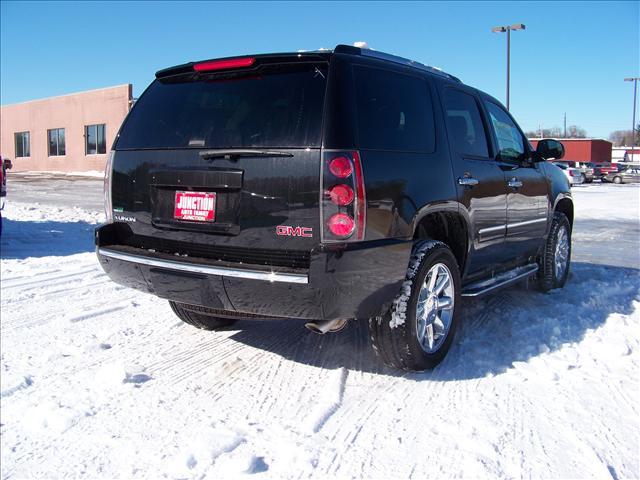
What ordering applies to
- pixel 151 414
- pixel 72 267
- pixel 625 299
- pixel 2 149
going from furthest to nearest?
pixel 2 149
pixel 72 267
pixel 625 299
pixel 151 414

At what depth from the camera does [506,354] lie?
3850 mm

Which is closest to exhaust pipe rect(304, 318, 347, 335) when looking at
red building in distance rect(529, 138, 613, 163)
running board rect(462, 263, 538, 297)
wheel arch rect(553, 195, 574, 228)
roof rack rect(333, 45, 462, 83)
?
running board rect(462, 263, 538, 297)

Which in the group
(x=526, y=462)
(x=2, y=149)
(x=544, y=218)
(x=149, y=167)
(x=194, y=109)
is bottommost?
(x=526, y=462)

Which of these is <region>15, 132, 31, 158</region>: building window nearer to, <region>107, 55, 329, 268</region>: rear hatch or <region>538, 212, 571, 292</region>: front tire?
<region>538, 212, 571, 292</region>: front tire

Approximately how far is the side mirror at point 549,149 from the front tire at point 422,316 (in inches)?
83.5

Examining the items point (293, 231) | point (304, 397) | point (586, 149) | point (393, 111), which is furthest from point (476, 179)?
point (586, 149)

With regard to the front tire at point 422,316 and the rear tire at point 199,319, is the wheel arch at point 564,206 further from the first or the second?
the rear tire at point 199,319

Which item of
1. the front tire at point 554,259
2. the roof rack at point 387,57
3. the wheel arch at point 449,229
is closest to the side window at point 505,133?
the roof rack at point 387,57

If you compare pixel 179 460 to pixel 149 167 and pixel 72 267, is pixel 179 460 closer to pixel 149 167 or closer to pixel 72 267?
pixel 149 167

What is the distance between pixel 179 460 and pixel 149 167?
172cm

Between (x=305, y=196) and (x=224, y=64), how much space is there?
1.07m

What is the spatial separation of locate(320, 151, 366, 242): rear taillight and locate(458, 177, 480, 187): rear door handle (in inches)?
48.1

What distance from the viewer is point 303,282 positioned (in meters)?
2.82

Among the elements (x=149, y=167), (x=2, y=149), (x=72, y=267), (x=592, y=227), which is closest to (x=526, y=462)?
(x=149, y=167)
